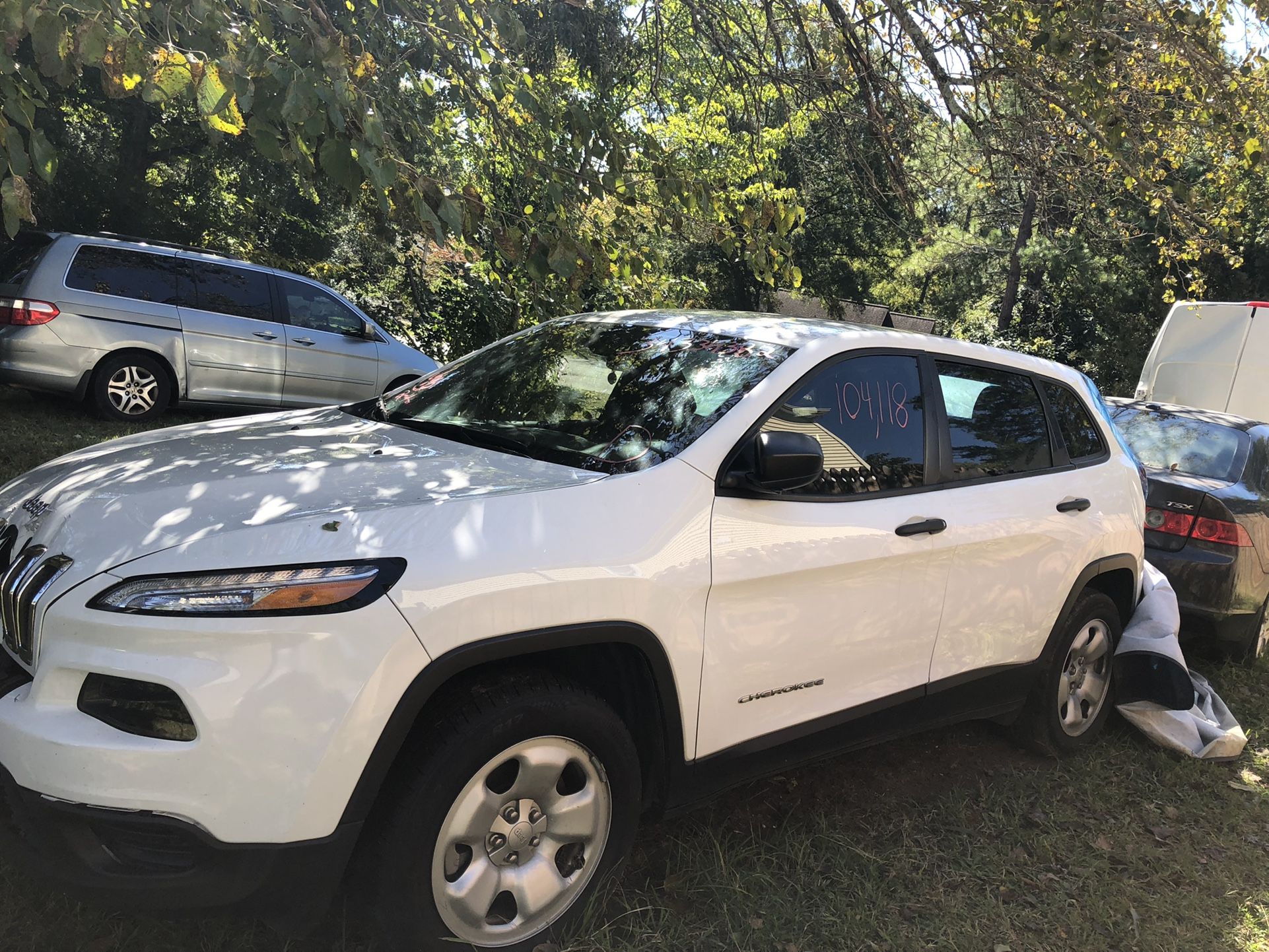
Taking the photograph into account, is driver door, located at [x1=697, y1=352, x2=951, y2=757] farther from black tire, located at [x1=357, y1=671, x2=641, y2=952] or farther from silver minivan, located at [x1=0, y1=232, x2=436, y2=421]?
silver minivan, located at [x1=0, y1=232, x2=436, y2=421]

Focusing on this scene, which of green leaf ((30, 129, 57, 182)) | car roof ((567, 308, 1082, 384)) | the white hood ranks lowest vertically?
the white hood

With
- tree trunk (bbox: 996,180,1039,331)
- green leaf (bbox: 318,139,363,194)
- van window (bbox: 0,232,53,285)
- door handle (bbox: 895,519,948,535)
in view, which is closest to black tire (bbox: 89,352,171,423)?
van window (bbox: 0,232,53,285)

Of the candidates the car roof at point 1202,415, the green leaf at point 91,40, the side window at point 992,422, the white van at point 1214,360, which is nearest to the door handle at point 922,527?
the side window at point 992,422

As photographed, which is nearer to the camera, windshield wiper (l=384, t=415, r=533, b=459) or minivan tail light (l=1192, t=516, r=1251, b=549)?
windshield wiper (l=384, t=415, r=533, b=459)

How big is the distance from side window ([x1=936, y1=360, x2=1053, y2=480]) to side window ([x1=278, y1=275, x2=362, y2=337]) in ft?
23.5

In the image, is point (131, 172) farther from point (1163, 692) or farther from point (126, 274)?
point (1163, 692)

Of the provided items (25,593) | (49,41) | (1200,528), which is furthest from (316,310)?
(1200,528)

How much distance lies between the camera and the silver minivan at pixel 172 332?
7.52m

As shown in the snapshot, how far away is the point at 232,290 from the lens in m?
8.70

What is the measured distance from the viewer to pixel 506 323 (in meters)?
12.4

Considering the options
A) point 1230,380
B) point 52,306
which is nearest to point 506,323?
point 52,306

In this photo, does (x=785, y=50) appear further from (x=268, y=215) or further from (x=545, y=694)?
(x=268, y=215)

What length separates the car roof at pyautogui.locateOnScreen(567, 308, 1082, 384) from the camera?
A: 10.5 ft

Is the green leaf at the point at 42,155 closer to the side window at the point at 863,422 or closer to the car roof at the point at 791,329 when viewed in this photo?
the car roof at the point at 791,329
